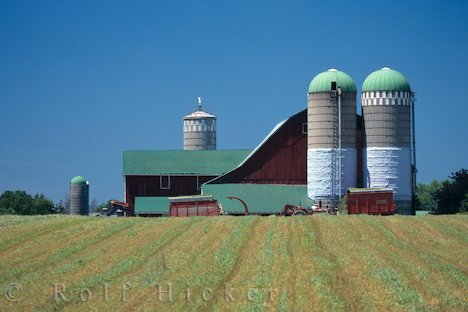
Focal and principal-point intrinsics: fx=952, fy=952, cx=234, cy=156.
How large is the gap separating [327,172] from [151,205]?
1896 cm

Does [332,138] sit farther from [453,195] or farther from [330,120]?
[453,195]

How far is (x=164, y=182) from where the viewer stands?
298 ft

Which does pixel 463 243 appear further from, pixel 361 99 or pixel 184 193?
pixel 184 193

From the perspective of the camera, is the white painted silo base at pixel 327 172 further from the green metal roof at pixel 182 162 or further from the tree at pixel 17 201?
the tree at pixel 17 201

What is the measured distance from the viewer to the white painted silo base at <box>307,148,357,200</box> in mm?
77562

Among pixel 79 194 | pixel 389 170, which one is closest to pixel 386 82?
pixel 389 170

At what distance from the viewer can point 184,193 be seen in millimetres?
90062

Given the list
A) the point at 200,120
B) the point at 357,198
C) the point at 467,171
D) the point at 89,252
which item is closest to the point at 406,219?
the point at 357,198

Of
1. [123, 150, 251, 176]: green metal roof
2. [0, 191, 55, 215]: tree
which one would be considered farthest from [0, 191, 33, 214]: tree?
[123, 150, 251, 176]: green metal roof

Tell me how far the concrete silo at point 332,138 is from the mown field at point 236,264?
2323cm

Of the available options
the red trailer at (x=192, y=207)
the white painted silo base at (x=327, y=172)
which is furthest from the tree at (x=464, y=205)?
the red trailer at (x=192, y=207)

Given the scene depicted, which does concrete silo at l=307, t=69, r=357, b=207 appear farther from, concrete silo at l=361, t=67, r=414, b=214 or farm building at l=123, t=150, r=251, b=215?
farm building at l=123, t=150, r=251, b=215

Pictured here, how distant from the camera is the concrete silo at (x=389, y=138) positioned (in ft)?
254

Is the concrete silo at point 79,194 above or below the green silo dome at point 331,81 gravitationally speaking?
below
